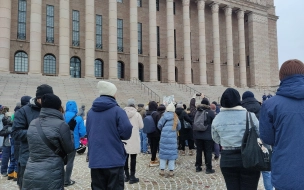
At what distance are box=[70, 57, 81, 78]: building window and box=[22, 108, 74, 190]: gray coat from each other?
31.0 meters

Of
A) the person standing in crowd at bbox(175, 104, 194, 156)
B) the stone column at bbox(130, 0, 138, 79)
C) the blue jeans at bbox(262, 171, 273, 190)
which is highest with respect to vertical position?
the stone column at bbox(130, 0, 138, 79)

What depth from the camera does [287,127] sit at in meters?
3.07

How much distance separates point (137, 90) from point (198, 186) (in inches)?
811

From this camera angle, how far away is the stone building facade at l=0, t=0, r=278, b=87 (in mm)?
29061

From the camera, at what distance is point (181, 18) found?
4034cm

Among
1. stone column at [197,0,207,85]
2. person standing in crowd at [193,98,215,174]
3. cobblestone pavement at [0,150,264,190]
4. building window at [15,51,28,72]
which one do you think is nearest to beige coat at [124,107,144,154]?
cobblestone pavement at [0,150,264,190]

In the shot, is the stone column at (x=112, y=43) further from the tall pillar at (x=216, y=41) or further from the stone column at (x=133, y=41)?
the tall pillar at (x=216, y=41)

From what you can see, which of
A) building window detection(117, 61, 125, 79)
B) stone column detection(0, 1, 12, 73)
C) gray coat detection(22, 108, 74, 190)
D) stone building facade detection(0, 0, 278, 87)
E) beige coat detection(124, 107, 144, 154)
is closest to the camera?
gray coat detection(22, 108, 74, 190)

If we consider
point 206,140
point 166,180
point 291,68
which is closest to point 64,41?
point 206,140

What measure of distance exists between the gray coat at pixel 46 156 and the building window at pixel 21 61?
97.2 ft

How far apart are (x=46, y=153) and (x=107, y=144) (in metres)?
0.95

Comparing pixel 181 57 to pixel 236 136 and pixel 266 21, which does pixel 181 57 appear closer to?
pixel 266 21

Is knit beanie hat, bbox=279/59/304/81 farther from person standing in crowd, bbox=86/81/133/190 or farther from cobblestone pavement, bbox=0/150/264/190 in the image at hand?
cobblestone pavement, bbox=0/150/264/190

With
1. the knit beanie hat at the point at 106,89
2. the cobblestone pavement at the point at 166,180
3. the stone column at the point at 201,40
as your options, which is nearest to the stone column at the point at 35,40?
the cobblestone pavement at the point at 166,180
